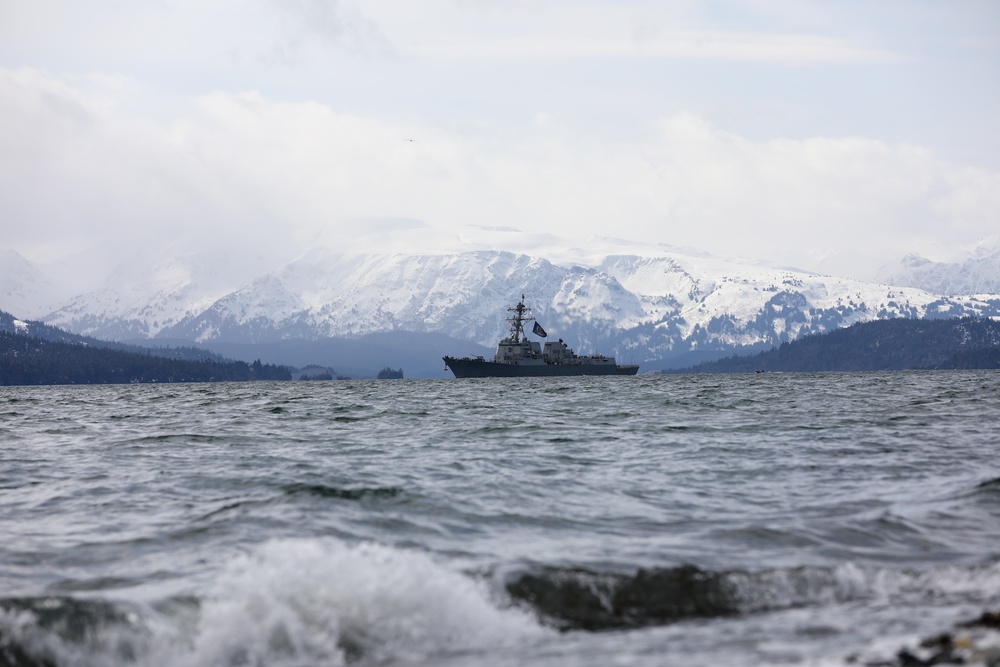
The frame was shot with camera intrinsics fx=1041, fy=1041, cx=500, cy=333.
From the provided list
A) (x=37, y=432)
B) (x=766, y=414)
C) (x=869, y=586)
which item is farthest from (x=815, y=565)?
(x=37, y=432)

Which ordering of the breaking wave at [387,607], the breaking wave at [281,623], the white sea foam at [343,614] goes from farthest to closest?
the white sea foam at [343,614] < the breaking wave at [387,607] < the breaking wave at [281,623]

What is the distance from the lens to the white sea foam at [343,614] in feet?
43.5

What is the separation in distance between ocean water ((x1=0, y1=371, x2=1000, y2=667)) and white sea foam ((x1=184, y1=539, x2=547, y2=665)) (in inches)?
1.6

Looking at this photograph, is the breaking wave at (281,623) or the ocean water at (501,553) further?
the ocean water at (501,553)

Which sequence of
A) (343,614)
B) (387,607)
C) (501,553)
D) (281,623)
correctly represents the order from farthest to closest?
1. (501,553)
2. (387,607)
3. (343,614)
4. (281,623)

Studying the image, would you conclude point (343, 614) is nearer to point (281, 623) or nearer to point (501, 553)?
point (281, 623)

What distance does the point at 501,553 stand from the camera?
59.4 feet

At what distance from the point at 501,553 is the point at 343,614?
4427 mm

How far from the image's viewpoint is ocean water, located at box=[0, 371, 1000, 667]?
13.2 meters

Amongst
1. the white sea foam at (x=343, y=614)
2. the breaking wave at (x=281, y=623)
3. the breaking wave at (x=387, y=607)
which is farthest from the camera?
the white sea foam at (x=343, y=614)

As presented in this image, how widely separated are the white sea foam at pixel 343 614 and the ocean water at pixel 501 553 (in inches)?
1.6

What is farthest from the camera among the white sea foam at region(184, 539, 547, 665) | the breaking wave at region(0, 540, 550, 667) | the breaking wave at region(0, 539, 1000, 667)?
the white sea foam at region(184, 539, 547, 665)

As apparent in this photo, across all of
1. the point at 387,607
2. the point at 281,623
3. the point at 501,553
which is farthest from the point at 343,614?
the point at 501,553

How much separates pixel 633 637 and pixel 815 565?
487 cm
